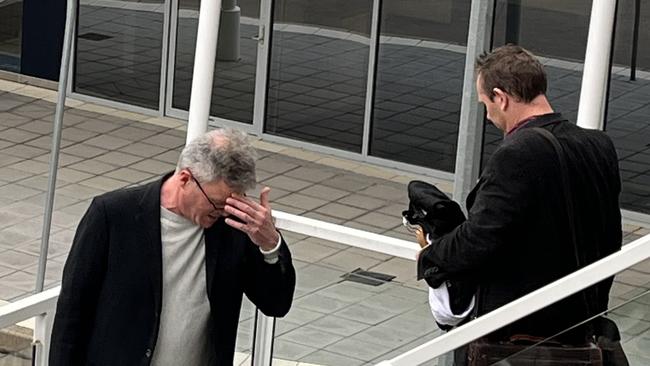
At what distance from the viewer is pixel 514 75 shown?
4184 millimetres

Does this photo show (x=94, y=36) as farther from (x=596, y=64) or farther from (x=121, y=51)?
(x=596, y=64)

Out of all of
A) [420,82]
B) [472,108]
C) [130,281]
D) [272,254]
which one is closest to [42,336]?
[130,281]

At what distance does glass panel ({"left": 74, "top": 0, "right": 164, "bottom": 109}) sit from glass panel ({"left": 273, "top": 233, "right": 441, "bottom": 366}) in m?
8.16

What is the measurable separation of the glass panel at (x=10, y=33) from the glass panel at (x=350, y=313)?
9.23 metres

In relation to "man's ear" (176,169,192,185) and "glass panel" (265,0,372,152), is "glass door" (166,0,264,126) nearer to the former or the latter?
"glass panel" (265,0,372,152)

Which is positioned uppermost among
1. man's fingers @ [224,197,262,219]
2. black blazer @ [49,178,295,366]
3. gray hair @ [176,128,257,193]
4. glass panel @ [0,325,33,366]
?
gray hair @ [176,128,257,193]

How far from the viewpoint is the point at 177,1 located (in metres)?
13.6

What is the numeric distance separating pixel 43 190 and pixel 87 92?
2.92m

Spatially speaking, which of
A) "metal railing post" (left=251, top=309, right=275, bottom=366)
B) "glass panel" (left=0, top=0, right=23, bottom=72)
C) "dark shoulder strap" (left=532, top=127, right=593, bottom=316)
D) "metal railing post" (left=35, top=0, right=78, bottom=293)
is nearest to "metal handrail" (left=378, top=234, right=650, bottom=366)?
"dark shoulder strap" (left=532, top=127, right=593, bottom=316)

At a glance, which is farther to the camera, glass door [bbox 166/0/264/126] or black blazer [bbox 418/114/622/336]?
glass door [bbox 166/0/264/126]

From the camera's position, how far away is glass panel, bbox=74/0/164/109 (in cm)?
1396

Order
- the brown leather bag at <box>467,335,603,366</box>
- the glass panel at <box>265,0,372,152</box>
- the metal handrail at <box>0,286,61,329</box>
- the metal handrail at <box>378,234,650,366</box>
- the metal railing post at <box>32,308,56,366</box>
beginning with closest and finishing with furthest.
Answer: the metal handrail at <box>378,234,650,366</box>
the brown leather bag at <box>467,335,603,366</box>
the metal handrail at <box>0,286,61,329</box>
the metal railing post at <box>32,308,56,366</box>
the glass panel at <box>265,0,372,152</box>

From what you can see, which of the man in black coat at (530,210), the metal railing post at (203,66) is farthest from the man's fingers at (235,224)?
the metal railing post at (203,66)

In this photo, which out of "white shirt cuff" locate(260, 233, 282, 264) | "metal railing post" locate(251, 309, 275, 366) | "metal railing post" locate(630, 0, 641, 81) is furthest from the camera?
"metal railing post" locate(630, 0, 641, 81)
